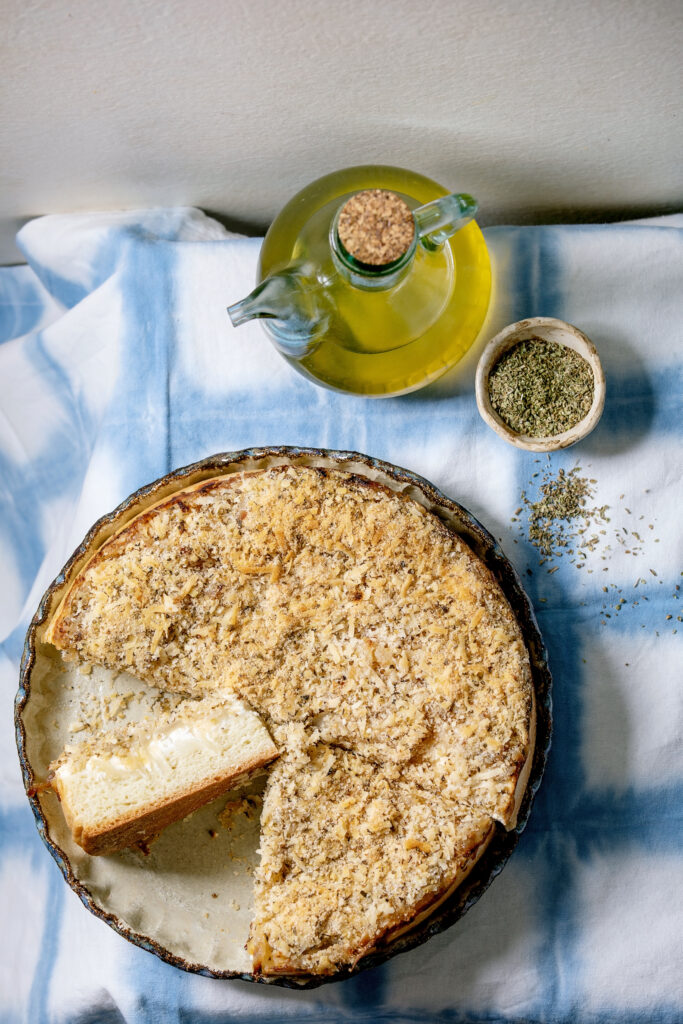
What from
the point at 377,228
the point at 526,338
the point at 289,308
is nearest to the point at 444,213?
the point at 377,228

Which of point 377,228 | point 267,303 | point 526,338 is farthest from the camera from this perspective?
point 526,338

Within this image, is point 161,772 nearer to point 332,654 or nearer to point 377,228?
point 332,654

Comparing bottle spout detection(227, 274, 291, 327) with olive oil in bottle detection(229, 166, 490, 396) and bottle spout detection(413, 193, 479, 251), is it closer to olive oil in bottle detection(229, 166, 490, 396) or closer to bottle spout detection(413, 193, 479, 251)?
olive oil in bottle detection(229, 166, 490, 396)

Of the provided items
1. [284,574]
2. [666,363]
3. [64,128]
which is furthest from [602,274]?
[64,128]

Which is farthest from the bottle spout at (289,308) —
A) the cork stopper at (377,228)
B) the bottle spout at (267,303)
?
the cork stopper at (377,228)

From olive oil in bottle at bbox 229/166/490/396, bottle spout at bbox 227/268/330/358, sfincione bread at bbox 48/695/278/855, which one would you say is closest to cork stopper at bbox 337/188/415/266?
olive oil in bottle at bbox 229/166/490/396

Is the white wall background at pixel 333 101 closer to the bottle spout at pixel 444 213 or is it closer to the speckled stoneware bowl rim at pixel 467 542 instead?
the bottle spout at pixel 444 213
